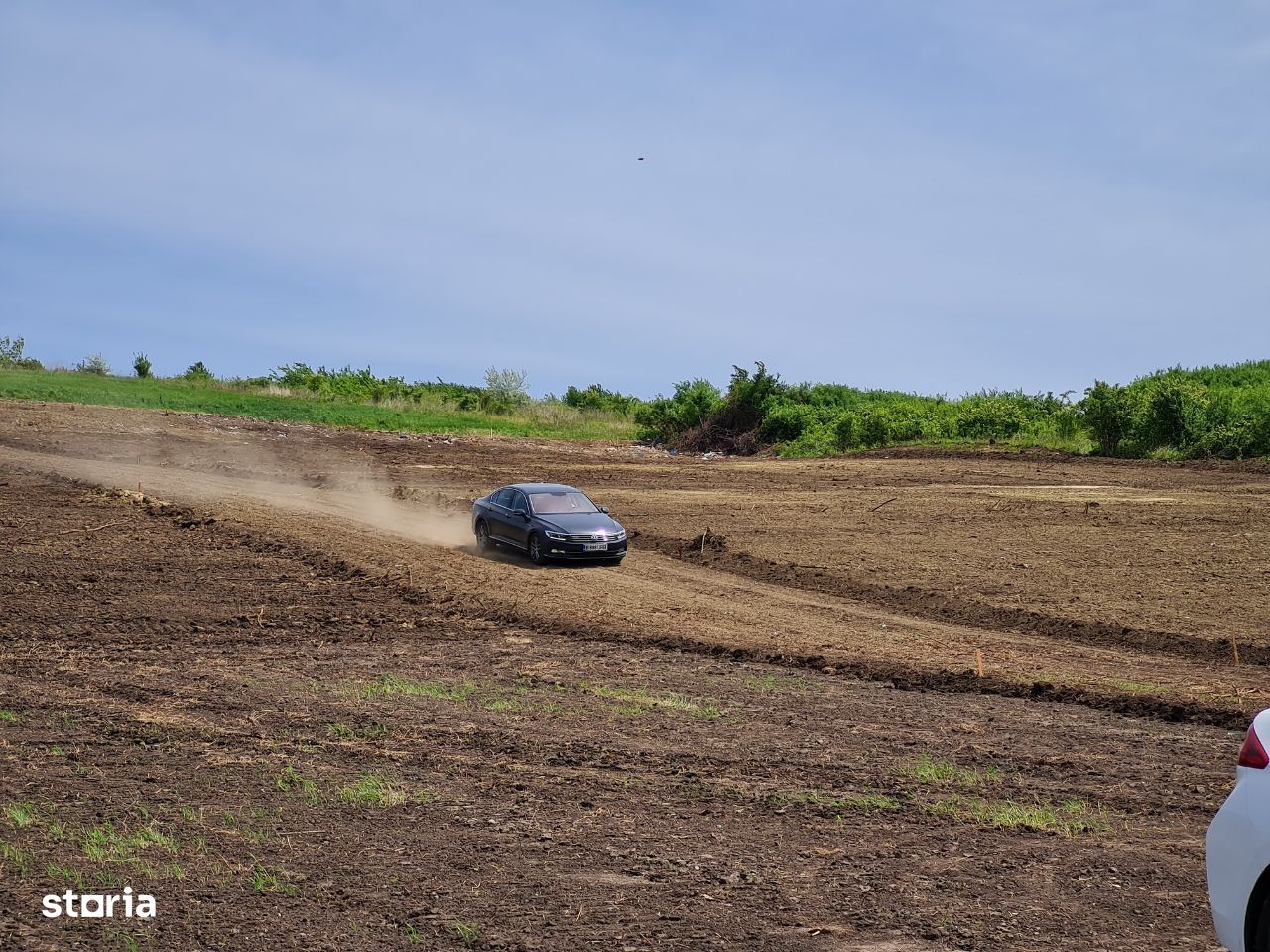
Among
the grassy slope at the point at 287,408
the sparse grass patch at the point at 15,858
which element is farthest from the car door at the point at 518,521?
the grassy slope at the point at 287,408

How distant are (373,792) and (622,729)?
3024mm

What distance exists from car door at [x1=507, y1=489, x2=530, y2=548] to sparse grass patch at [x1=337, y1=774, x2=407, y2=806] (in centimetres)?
1542

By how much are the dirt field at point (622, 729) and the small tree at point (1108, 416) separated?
1447 cm

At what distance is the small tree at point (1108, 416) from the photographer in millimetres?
43531

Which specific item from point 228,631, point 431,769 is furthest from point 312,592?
point 431,769

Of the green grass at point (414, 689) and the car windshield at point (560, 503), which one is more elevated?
the car windshield at point (560, 503)

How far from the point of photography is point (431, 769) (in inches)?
401

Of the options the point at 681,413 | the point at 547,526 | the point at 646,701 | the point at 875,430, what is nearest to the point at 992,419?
the point at 875,430

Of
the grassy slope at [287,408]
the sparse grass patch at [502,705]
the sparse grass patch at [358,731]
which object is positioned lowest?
the sparse grass patch at [502,705]

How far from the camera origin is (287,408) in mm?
62906

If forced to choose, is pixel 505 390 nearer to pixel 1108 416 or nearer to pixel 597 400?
pixel 597 400

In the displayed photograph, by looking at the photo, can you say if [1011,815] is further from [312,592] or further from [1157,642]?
[312,592]

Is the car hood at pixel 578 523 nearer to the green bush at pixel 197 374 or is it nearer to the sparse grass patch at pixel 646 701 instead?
the sparse grass patch at pixel 646 701


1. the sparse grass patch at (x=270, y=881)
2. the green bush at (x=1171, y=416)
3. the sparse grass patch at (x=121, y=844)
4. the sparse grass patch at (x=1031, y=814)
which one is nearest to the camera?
the sparse grass patch at (x=270, y=881)
